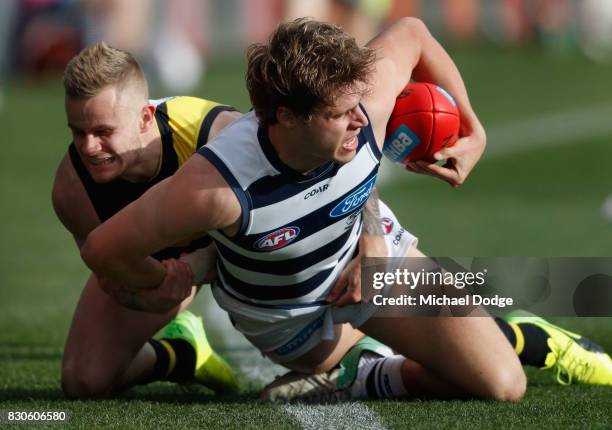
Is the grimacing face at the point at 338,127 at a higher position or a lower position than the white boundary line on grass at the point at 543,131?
higher

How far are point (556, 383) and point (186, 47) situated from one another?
16.9 m

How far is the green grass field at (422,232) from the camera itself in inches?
187

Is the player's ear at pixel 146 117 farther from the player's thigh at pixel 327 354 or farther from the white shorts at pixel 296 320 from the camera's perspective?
the player's thigh at pixel 327 354

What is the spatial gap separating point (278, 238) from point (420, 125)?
877 millimetres

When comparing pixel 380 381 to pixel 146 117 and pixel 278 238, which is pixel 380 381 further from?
pixel 146 117

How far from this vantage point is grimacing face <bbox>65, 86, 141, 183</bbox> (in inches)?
196

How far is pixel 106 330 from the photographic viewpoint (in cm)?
569

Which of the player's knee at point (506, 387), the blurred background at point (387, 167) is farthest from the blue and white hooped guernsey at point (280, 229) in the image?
the blurred background at point (387, 167)

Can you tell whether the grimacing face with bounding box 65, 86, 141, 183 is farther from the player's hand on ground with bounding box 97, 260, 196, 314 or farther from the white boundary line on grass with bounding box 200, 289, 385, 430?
the white boundary line on grass with bounding box 200, 289, 385, 430

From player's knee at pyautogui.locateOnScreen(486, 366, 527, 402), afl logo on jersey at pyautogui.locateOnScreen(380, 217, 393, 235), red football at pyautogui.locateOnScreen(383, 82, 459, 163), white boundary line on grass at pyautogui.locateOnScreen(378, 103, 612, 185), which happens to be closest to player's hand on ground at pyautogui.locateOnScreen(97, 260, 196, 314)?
afl logo on jersey at pyautogui.locateOnScreen(380, 217, 393, 235)

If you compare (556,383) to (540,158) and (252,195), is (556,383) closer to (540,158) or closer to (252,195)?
(252,195)

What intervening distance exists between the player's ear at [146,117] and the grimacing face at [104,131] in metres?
Answer: 0.06

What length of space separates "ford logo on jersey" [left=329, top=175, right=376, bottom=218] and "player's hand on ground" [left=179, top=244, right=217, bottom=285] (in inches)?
28.0

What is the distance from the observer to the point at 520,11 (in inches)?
925
